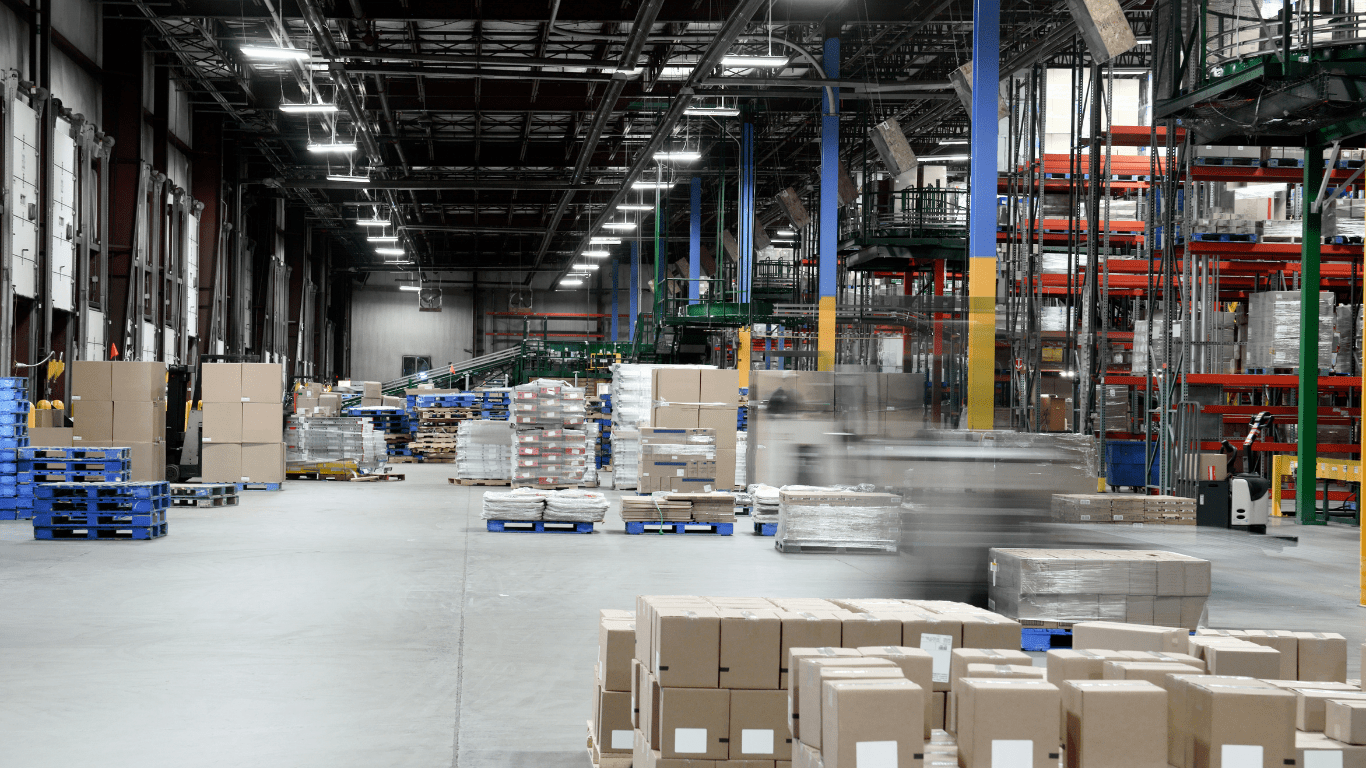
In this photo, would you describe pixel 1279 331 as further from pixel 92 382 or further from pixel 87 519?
pixel 92 382

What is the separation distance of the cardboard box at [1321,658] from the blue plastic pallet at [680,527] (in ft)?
29.6

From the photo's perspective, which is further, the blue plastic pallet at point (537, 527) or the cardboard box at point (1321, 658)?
the blue plastic pallet at point (537, 527)

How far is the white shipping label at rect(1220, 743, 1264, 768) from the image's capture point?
120 inches

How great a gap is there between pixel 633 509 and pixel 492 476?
773 cm

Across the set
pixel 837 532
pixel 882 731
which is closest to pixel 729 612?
pixel 882 731

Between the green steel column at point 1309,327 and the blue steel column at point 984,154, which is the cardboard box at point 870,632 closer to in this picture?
the blue steel column at point 984,154

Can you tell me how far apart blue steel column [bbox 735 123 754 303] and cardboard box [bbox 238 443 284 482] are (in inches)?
407

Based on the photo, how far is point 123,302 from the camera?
65.0ft

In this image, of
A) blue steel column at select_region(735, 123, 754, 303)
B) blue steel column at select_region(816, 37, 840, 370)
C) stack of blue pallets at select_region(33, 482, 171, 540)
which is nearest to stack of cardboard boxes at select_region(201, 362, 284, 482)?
stack of blue pallets at select_region(33, 482, 171, 540)

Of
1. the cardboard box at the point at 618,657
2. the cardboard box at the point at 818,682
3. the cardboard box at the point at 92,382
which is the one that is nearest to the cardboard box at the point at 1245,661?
the cardboard box at the point at 818,682

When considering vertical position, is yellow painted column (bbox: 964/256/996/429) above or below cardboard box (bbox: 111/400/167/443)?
above

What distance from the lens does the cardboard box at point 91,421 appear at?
1491 cm

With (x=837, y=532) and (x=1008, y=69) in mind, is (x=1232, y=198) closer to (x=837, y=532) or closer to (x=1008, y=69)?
(x=1008, y=69)

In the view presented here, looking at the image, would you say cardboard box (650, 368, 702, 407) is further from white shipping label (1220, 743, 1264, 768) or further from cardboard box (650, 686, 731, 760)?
white shipping label (1220, 743, 1264, 768)
